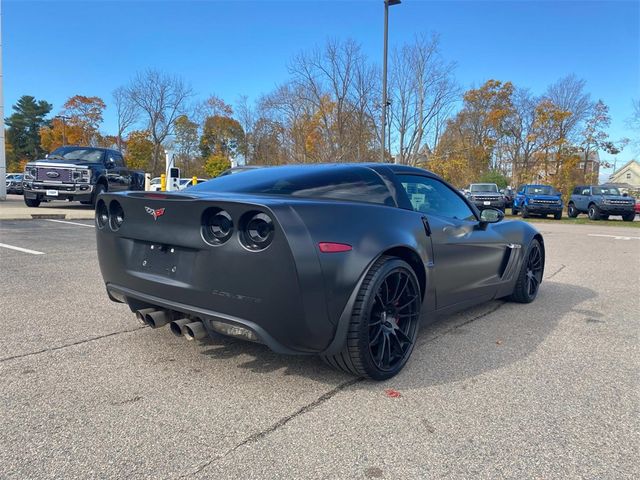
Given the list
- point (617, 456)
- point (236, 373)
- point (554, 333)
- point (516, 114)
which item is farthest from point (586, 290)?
point (516, 114)

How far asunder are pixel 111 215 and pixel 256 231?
127 cm

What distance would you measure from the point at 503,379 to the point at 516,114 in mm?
49908

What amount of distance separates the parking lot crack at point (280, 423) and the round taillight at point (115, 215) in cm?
170

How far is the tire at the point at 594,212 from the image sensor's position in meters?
22.7

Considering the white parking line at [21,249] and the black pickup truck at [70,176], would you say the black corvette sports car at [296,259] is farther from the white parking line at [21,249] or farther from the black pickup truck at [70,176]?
the black pickup truck at [70,176]

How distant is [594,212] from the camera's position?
22844 mm

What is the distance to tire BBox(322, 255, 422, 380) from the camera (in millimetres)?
2732

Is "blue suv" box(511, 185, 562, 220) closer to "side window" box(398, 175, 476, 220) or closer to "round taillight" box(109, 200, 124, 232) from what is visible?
"side window" box(398, 175, 476, 220)

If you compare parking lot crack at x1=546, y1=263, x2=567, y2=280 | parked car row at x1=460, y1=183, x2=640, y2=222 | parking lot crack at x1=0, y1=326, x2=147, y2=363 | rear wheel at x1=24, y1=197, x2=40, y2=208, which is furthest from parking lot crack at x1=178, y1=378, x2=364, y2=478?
parked car row at x1=460, y1=183, x2=640, y2=222

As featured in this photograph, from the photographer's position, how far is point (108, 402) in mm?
2570

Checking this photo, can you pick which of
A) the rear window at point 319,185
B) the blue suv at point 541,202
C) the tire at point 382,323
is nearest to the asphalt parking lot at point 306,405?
the tire at point 382,323

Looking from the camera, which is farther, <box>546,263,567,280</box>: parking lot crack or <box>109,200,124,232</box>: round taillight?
<box>546,263,567,280</box>: parking lot crack

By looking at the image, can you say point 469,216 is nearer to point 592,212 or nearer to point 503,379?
point 503,379

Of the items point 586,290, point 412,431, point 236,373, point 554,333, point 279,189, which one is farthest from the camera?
point 586,290
